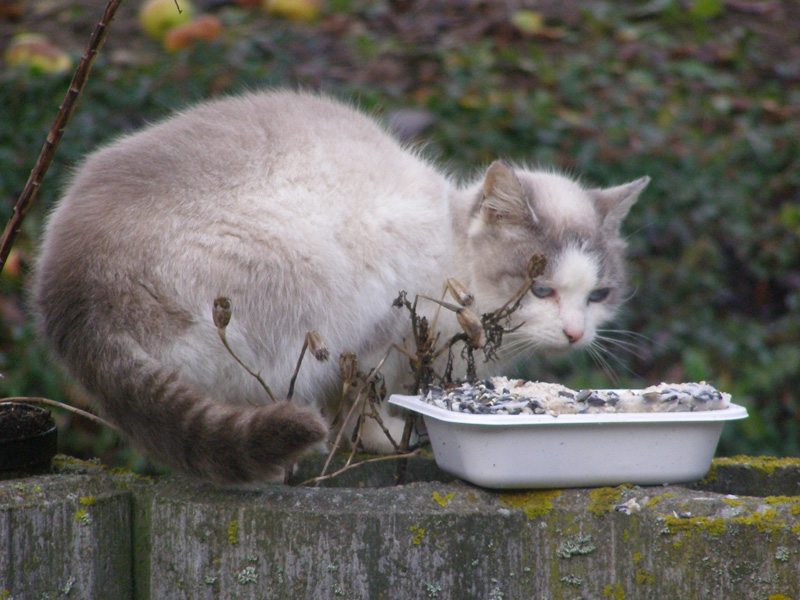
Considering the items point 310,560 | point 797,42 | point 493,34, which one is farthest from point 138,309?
point 797,42

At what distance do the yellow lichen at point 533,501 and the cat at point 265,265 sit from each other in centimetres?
43

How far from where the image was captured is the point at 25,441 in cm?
181

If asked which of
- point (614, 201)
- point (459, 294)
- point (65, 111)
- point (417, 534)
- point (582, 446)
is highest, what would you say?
point (65, 111)

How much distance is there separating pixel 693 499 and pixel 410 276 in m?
1.04

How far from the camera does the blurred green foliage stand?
3.76 m

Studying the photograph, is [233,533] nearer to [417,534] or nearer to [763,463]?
[417,534]

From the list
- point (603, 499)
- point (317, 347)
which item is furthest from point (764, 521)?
point (317, 347)

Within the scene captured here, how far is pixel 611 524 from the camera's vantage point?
1.61 metres

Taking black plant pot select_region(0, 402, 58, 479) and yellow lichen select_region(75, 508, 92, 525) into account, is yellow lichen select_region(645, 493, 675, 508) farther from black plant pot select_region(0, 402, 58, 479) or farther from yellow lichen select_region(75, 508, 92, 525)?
black plant pot select_region(0, 402, 58, 479)

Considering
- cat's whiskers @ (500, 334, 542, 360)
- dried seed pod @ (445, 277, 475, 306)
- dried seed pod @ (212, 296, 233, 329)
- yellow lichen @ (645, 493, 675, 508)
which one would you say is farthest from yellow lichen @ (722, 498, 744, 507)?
dried seed pod @ (212, 296, 233, 329)

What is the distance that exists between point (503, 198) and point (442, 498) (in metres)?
1.14

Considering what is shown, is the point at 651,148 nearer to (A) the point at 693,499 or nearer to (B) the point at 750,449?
(B) the point at 750,449

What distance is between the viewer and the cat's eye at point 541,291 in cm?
246

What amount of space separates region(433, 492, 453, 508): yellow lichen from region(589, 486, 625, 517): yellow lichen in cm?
29
